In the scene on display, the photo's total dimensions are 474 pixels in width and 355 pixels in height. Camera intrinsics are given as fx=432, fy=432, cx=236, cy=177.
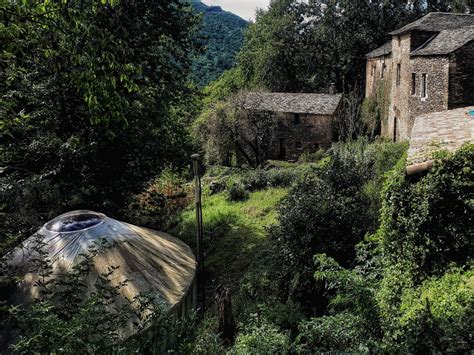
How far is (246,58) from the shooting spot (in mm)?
43156

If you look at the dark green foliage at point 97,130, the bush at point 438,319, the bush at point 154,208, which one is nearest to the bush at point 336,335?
the bush at point 438,319

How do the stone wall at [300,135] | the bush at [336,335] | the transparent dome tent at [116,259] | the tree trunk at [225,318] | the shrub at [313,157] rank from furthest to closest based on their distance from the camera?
1. the stone wall at [300,135]
2. the shrub at [313,157]
3. the transparent dome tent at [116,259]
4. the tree trunk at [225,318]
5. the bush at [336,335]

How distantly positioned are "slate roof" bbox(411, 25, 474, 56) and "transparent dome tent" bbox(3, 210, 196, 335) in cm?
1182

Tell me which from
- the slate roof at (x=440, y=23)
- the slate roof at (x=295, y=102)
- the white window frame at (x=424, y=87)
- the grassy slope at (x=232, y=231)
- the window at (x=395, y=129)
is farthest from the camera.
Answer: the slate roof at (x=295, y=102)

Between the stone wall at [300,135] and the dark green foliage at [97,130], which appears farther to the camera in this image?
the stone wall at [300,135]

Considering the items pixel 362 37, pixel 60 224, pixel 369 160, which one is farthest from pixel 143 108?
pixel 362 37

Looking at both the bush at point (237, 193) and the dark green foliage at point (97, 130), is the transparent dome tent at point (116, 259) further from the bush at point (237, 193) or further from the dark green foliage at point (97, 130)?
the bush at point (237, 193)

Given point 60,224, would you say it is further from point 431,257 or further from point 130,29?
point 431,257

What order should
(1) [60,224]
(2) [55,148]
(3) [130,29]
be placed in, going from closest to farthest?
(1) [60,224] → (2) [55,148] → (3) [130,29]

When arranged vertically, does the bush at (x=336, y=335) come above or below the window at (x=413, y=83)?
below

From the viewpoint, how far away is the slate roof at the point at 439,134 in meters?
6.88

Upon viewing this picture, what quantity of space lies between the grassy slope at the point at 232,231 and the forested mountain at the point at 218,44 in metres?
33.5

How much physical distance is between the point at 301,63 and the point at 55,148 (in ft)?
112

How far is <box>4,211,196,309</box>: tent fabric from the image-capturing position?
7.50 meters
